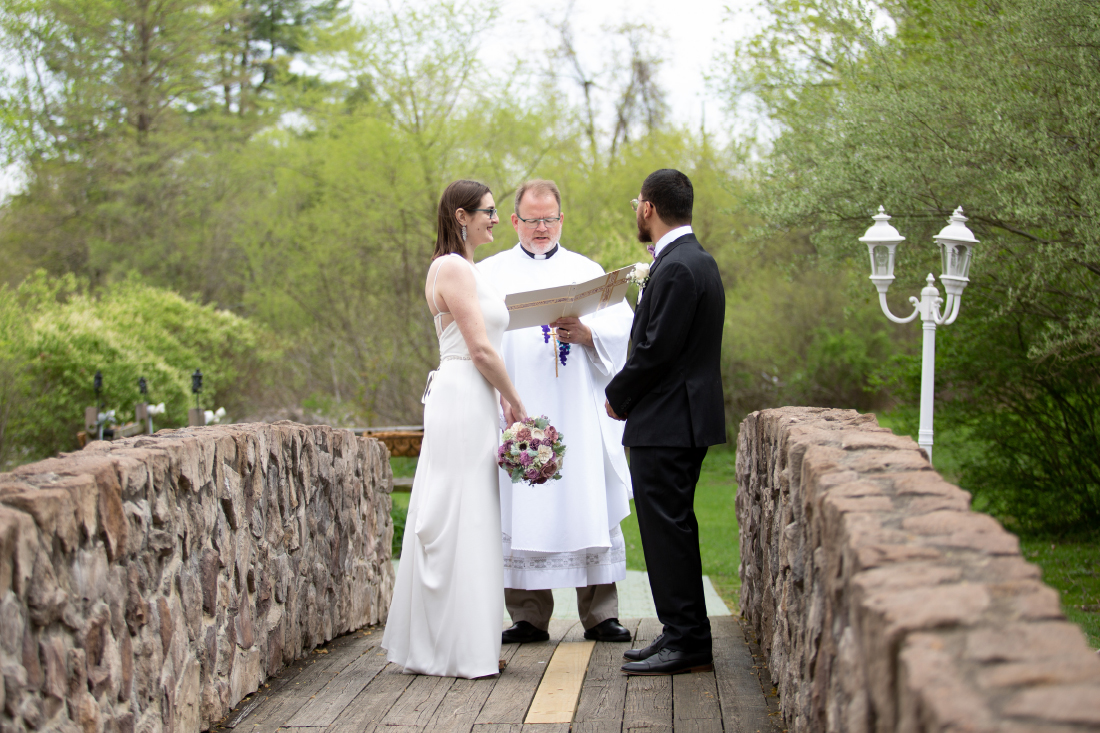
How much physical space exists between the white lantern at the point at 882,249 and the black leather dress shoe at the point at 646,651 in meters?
3.37

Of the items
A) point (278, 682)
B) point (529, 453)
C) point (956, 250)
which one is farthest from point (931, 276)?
point (278, 682)

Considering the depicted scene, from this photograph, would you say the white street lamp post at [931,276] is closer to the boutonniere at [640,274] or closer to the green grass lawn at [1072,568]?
the green grass lawn at [1072,568]

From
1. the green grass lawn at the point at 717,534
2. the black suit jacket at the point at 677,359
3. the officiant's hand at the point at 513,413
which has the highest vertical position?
the black suit jacket at the point at 677,359

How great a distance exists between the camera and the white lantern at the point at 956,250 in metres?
6.07

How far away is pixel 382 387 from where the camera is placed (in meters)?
16.1

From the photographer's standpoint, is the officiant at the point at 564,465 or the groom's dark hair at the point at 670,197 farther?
the officiant at the point at 564,465

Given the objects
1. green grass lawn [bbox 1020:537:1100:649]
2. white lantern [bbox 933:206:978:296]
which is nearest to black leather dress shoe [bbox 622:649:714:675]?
green grass lawn [bbox 1020:537:1100:649]

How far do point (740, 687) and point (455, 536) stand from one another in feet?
4.11

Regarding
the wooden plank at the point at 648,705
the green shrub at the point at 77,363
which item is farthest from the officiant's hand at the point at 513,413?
the green shrub at the point at 77,363

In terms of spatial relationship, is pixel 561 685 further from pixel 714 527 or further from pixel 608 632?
pixel 714 527

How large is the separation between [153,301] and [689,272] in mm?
14231

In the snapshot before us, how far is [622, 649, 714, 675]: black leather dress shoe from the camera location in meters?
3.83

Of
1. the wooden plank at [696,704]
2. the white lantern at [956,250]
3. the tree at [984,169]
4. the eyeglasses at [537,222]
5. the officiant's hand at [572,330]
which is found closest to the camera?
the wooden plank at [696,704]

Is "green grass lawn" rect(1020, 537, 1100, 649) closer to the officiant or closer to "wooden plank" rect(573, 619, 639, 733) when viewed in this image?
the officiant
